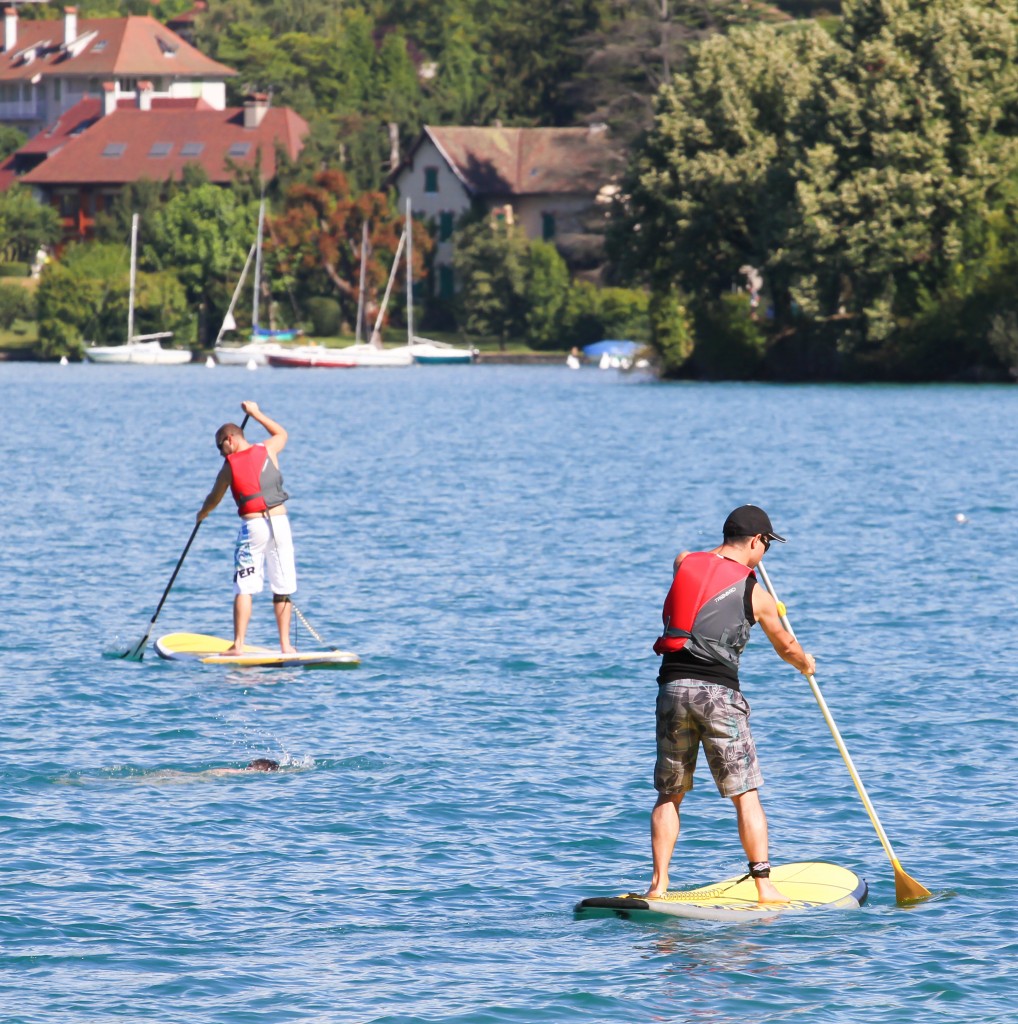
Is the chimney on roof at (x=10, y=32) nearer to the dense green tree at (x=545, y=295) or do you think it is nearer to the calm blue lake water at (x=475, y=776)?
the dense green tree at (x=545, y=295)

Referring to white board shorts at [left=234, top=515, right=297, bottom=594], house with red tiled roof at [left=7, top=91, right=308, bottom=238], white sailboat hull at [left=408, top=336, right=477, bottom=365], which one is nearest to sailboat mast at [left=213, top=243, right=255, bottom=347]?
white sailboat hull at [left=408, top=336, right=477, bottom=365]

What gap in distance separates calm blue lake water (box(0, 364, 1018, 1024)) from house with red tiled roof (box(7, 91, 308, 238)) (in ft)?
301

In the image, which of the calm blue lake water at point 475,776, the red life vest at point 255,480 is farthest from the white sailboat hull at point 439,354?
the red life vest at point 255,480

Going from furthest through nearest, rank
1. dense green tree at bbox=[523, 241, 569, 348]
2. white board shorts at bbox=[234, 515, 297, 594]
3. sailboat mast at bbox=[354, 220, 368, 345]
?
sailboat mast at bbox=[354, 220, 368, 345], dense green tree at bbox=[523, 241, 569, 348], white board shorts at bbox=[234, 515, 297, 594]

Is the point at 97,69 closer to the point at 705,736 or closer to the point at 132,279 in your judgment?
the point at 132,279

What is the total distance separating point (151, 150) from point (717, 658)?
410 ft

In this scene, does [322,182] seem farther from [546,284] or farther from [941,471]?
[941,471]

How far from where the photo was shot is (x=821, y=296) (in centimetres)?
7556

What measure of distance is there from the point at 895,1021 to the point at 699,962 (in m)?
1.34

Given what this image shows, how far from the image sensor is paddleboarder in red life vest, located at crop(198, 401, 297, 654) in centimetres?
1983

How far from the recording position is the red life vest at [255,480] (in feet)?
65.0

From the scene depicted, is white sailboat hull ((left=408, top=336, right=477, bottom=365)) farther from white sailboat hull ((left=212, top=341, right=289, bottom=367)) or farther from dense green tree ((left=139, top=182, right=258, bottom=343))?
dense green tree ((left=139, top=182, right=258, bottom=343))

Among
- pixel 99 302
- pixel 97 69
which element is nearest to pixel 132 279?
pixel 99 302

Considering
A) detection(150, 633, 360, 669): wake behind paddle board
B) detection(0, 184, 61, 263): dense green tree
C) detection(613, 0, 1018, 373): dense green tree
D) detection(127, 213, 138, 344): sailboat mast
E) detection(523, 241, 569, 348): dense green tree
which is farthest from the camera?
detection(0, 184, 61, 263): dense green tree
